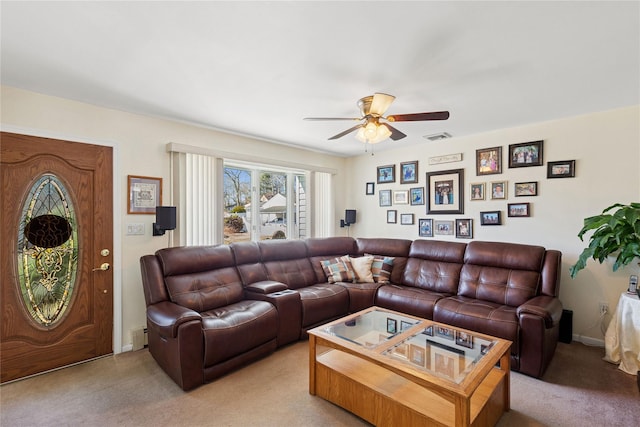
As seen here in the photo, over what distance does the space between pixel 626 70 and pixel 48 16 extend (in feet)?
12.7

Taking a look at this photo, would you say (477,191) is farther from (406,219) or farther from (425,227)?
(406,219)

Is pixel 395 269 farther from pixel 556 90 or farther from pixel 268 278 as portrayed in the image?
pixel 556 90

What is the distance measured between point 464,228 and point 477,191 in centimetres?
53

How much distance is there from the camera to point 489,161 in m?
3.87

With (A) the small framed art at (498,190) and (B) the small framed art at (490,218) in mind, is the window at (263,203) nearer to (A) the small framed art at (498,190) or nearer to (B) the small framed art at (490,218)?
(B) the small framed art at (490,218)

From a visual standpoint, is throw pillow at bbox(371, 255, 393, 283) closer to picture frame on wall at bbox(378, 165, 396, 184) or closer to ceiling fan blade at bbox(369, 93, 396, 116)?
picture frame on wall at bbox(378, 165, 396, 184)

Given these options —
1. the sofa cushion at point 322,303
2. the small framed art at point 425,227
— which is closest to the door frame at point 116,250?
the sofa cushion at point 322,303

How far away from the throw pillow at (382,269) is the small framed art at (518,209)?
1.61 meters

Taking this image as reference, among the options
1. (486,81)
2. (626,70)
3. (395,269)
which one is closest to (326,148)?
(395,269)

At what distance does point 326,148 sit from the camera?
4836 millimetres

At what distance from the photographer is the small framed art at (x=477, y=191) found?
155 inches

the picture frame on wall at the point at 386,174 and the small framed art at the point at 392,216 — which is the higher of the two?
the picture frame on wall at the point at 386,174

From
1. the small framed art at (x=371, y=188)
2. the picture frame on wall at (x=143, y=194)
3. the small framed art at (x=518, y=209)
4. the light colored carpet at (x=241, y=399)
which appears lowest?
the light colored carpet at (x=241, y=399)

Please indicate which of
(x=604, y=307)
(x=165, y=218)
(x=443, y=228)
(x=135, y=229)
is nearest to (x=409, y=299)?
(x=443, y=228)
